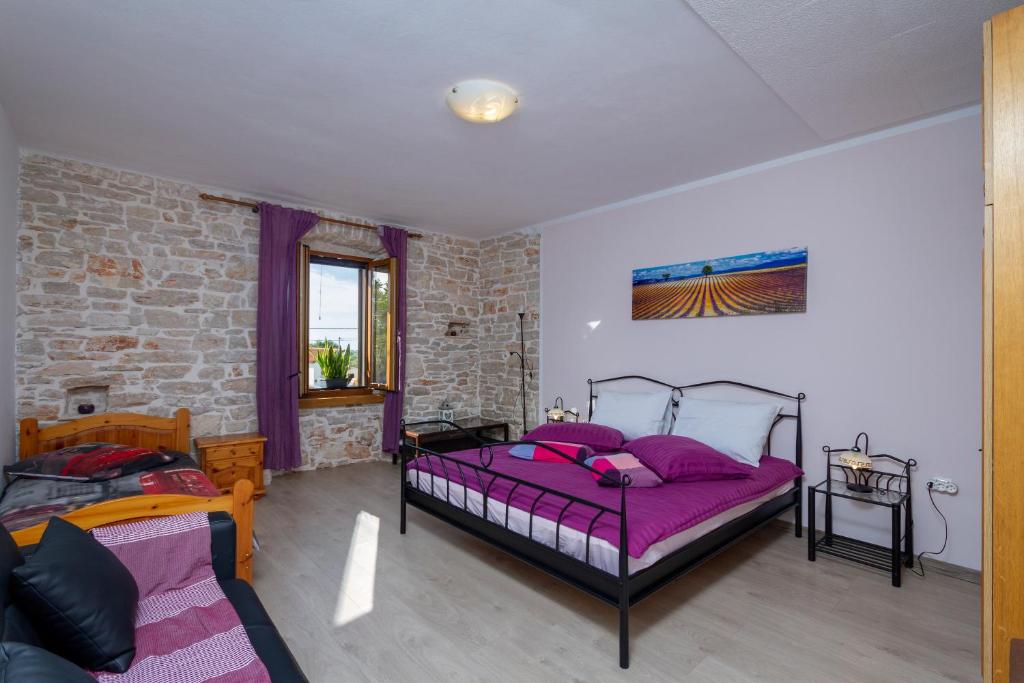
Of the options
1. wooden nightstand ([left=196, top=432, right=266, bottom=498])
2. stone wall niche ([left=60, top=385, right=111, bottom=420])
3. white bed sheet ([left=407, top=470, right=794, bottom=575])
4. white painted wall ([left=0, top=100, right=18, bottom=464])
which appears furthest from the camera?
wooden nightstand ([left=196, top=432, right=266, bottom=498])

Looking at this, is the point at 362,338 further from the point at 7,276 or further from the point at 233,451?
the point at 7,276

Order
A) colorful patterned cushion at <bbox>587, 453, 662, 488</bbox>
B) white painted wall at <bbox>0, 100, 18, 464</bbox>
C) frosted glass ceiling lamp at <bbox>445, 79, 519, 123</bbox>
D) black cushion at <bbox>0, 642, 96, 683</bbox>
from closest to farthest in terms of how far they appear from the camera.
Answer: black cushion at <bbox>0, 642, 96, 683</bbox> → frosted glass ceiling lamp at <bbox>445, 79, 519, 123</bbox> → colorful patterned cushion at <bbox>587, 453, 662, 488</bbox> → white painted wall at <bbox>0, 100, 18, 464</bbox>

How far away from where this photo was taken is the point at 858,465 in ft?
9.86

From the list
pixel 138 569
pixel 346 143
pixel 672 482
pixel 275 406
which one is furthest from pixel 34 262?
pixel 672 482

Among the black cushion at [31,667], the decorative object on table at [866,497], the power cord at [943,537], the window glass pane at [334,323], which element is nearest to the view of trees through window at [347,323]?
the window glass pane at [334,323]

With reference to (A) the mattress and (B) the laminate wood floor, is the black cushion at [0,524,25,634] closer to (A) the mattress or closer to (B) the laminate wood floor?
(B) the laminate wood floor

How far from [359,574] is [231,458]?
200 centimetres

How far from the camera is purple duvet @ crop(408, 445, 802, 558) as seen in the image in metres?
2.28

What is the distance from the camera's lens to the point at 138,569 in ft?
6.03

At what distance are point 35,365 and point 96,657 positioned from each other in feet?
11.1

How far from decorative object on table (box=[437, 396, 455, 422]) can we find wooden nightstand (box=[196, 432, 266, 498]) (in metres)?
1.97

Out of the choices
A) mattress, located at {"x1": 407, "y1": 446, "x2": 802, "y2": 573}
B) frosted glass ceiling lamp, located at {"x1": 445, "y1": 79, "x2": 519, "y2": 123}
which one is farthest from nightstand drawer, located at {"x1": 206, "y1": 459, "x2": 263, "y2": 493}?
frosted glass ceiling lamp, located at {"x1": 445, "y1": 79, "x2": 519, "y2": 123}

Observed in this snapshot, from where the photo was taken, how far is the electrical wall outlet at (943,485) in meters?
2.94

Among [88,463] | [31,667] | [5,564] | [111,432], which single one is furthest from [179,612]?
[111,432]
